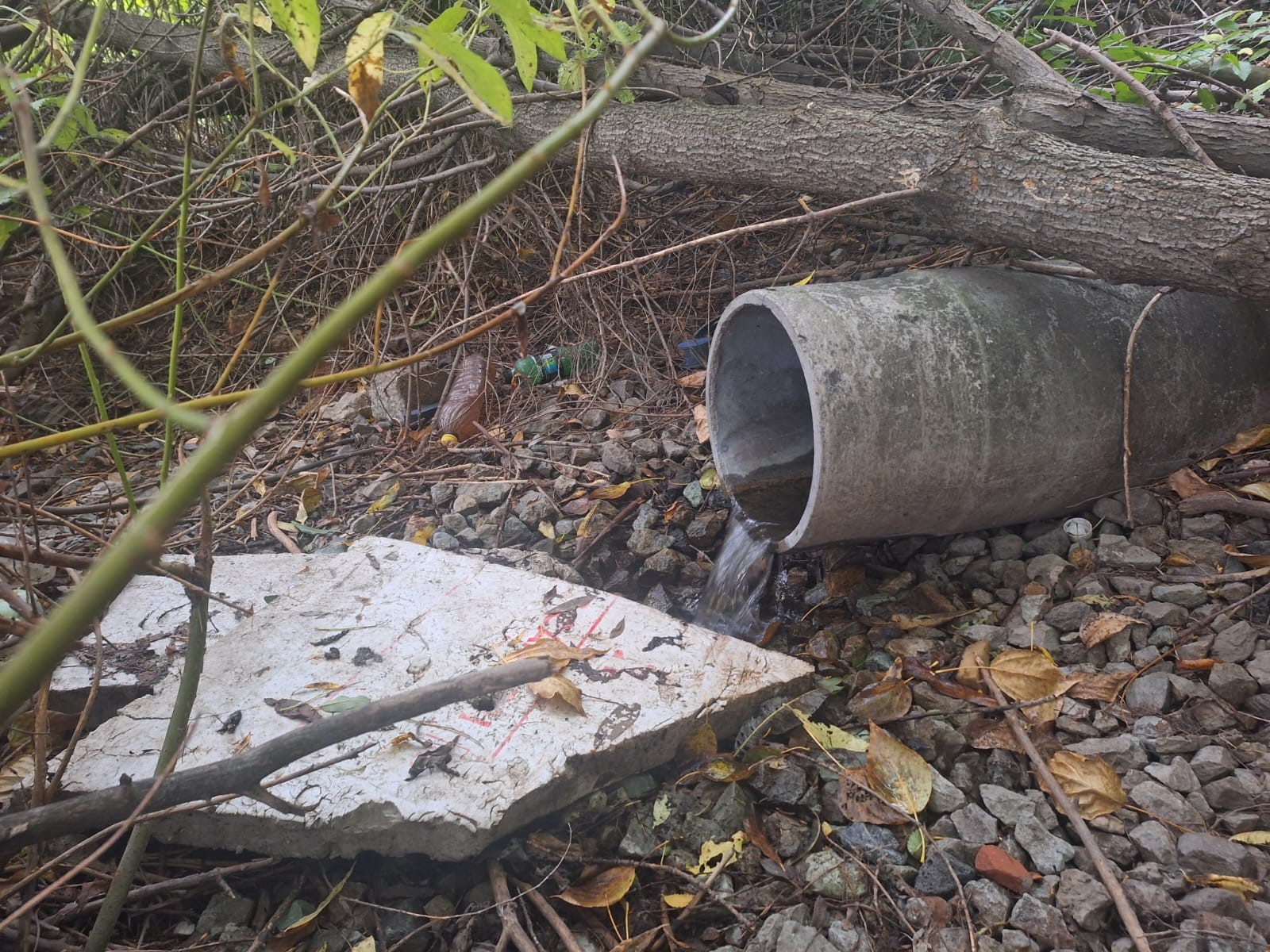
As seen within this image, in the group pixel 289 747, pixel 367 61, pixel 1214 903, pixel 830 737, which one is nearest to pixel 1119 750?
pixel 1214 903

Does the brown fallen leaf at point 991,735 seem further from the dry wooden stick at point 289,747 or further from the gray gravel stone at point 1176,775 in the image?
the dry wooden stick at point 289,747

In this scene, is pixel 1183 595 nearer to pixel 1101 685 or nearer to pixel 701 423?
pixel 1101 685

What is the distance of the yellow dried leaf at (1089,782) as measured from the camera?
162 cm

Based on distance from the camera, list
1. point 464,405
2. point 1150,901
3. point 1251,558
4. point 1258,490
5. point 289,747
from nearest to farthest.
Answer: point 289,747 < point 1150,901 < point 1251,558 < point 1258,490 < point 464,405

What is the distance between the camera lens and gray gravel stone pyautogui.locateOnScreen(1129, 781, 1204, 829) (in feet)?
5.16

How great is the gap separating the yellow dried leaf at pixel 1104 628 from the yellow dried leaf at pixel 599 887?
116 cm

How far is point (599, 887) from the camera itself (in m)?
1.61

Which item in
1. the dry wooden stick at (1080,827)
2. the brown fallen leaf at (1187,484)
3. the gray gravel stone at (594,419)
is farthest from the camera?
the gray gravel stone at (594,419)

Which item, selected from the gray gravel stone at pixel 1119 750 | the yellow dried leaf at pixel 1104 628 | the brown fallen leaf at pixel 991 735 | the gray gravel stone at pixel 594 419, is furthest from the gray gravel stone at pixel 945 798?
the gray gravel stone at pixel 594 419

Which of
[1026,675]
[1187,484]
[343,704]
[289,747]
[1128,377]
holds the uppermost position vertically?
[1128,377]

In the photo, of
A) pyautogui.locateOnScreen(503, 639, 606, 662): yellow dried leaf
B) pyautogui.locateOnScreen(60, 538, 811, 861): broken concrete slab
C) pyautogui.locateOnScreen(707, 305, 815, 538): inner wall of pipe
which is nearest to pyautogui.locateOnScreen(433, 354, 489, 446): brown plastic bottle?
pyautogui.locateOnScreen(60, 538, 811, 861): broken concrete slab

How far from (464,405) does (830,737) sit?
79.3 inches

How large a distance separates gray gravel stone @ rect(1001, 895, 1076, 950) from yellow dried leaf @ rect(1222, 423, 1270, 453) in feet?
4.82

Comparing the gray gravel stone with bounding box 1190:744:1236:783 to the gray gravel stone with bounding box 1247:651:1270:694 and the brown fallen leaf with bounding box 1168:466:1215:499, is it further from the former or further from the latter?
the brown fallen leaf with bounding box 1168:466:1215:499
